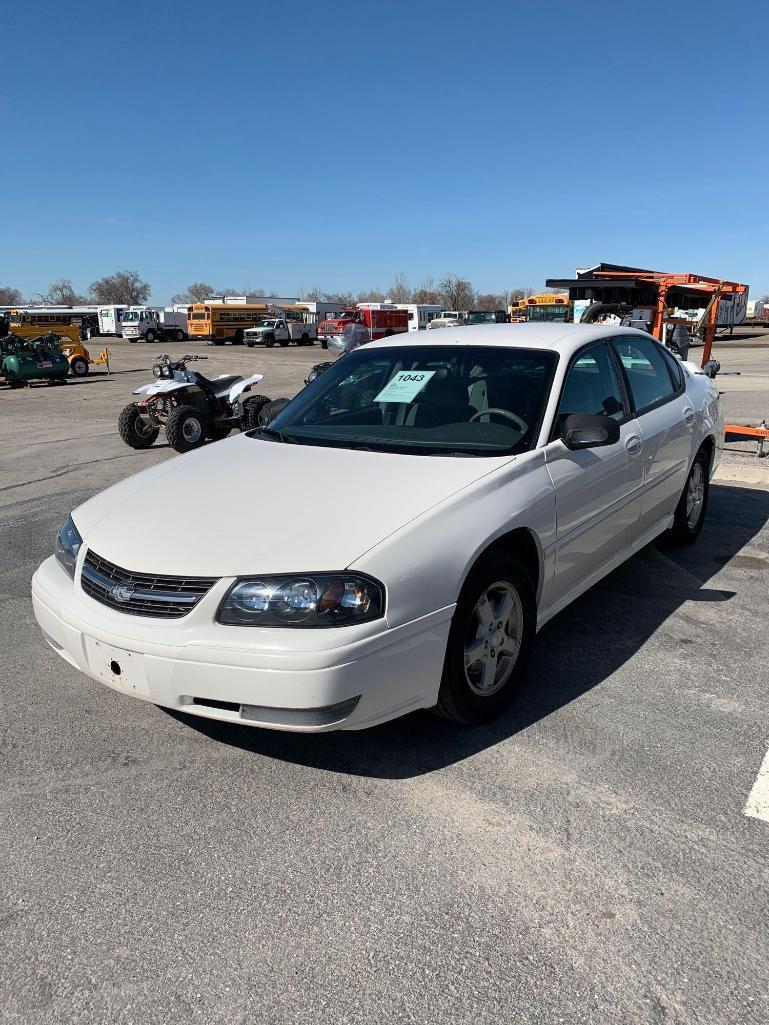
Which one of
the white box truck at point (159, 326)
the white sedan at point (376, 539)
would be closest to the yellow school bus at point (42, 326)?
the white box truck at point (159, 326)

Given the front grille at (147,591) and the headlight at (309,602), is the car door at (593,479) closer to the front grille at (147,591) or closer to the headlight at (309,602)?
the headlight at (309,602)

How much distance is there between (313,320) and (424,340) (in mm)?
48075

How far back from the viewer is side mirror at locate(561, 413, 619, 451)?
3391 millimetres

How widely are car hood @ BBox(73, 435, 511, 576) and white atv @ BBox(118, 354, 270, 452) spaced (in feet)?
22.9

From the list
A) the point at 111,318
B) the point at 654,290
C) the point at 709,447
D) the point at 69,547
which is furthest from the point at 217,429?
the point at 111,318

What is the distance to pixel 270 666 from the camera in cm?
245

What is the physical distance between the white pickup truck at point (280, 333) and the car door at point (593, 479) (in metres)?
45.1

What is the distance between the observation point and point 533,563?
330 cm

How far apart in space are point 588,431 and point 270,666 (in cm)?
178

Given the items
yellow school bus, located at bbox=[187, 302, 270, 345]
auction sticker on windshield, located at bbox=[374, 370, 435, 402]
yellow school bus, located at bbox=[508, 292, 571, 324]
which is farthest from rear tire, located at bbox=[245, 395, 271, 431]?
yellow school bus, located at bbox=[187, 302, 270, 345]

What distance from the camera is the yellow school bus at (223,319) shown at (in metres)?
50.1

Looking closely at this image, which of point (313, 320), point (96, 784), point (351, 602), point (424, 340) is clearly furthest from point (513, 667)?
point (313, 320)

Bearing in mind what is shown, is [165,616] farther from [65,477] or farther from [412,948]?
[65,477]

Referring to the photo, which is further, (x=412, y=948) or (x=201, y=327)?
(x=201, y=327)
